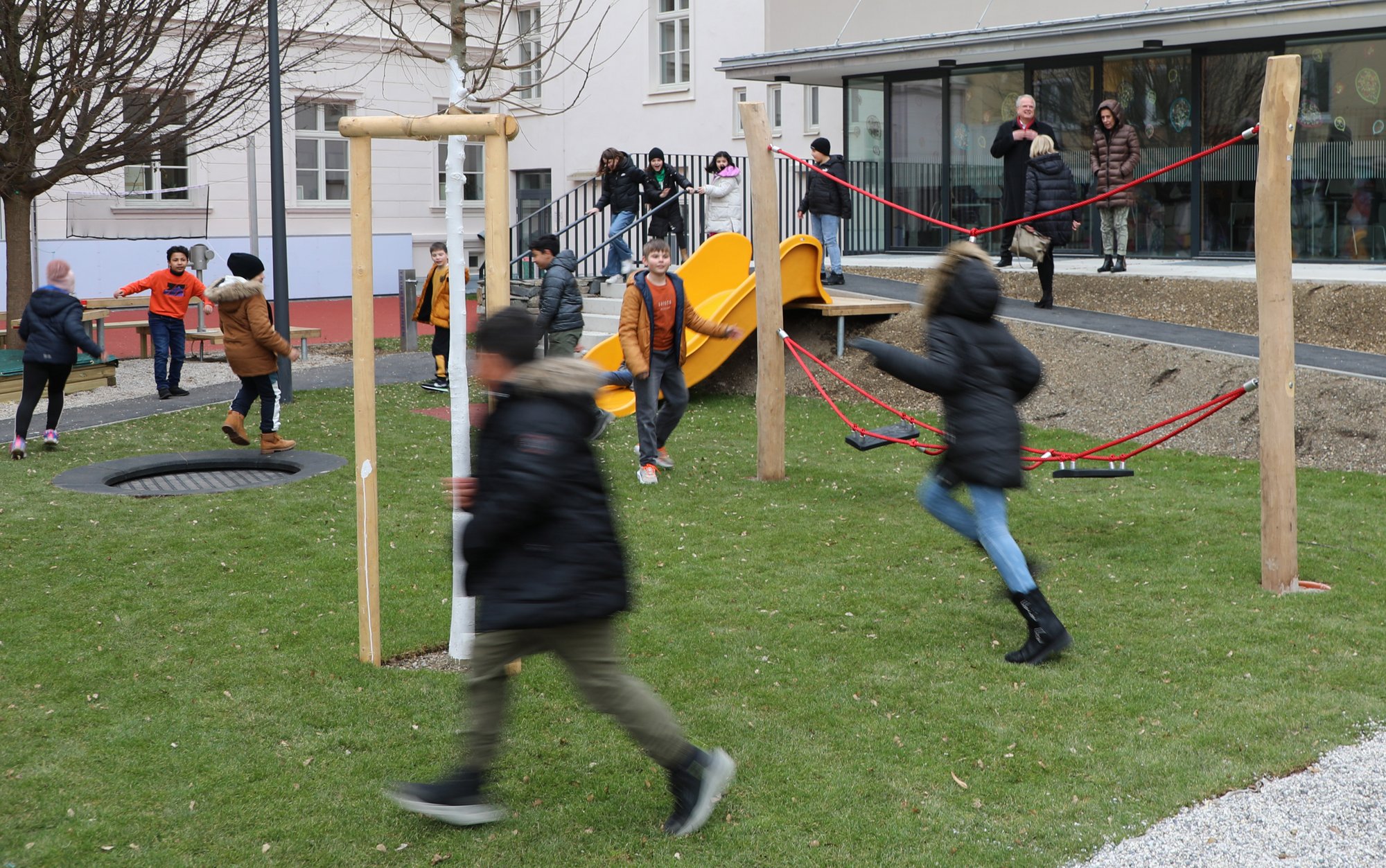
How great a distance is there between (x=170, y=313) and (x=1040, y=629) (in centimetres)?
1128

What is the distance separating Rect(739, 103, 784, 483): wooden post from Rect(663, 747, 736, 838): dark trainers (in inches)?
220

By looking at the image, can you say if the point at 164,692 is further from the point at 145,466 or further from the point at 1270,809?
the point at 145,466

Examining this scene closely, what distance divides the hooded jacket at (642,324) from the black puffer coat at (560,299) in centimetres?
154

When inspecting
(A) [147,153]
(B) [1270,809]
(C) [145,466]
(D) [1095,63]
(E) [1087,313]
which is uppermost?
(D) [1095,63]

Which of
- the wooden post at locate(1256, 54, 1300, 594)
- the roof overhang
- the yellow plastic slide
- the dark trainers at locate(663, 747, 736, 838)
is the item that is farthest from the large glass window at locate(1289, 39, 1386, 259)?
the dark trainers at locate(663, 747, 736, 838)

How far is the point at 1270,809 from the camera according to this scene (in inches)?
173

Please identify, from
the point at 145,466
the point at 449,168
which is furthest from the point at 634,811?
the point at 145,466

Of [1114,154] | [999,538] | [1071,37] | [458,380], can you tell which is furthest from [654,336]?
[1071,37]

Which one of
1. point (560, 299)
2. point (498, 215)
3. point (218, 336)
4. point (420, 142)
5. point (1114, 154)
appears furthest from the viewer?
point (420, 142)

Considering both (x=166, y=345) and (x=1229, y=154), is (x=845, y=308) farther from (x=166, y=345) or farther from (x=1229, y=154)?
(x=166, y=345)

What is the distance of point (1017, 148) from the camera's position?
15031 mm

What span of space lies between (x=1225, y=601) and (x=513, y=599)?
4.45 metres

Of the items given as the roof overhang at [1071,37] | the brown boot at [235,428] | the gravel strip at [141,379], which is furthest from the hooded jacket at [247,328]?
A: the roof overhang at [1071,37]

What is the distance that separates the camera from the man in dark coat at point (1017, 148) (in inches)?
584
